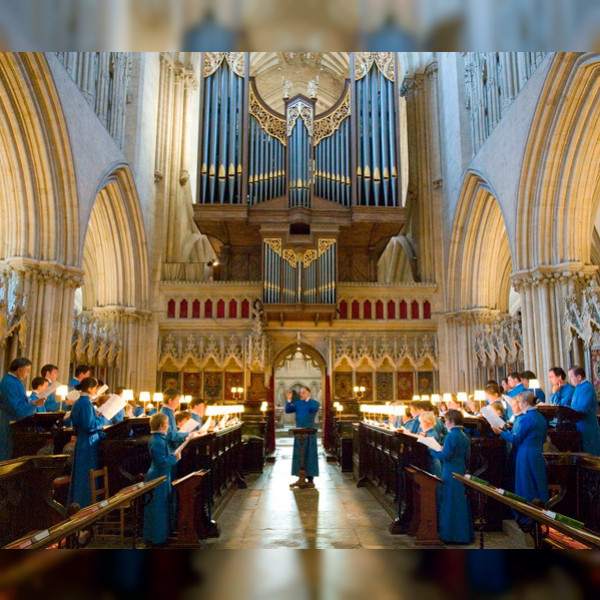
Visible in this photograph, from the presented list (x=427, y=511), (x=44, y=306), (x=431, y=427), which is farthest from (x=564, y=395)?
(x=44, y=306)

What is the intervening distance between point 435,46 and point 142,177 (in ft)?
52.8

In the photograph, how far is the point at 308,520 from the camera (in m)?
6.64

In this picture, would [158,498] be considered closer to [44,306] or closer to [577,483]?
[577,483]

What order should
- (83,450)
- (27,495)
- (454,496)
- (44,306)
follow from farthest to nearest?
(44,306) < (83,450) < (454,496) < (27,495)

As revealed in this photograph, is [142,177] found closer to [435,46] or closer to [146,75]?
[146,75]

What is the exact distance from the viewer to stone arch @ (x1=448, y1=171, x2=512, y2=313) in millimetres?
15766

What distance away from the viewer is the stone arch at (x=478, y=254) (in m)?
15.8

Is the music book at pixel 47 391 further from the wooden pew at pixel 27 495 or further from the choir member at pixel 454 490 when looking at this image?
the choir member at pixel 454 490

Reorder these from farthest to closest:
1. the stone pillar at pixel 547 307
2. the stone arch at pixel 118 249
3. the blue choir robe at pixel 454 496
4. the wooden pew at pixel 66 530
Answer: the stone arch at pixel 118 249 < the stone pillar at pixel 547 307 < the blue choir robe at pixel 454 496 < the wooden pew at pixel 66 530

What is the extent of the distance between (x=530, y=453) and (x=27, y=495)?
4374 millimetres

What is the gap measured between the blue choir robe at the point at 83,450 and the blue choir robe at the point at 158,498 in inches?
33.0

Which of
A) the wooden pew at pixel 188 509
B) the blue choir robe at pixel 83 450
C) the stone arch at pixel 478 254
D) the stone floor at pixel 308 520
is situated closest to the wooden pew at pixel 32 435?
the blue choir robe at pixel 83 450

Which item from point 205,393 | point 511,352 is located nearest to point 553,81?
point 511,352

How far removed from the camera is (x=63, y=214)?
447 inches
